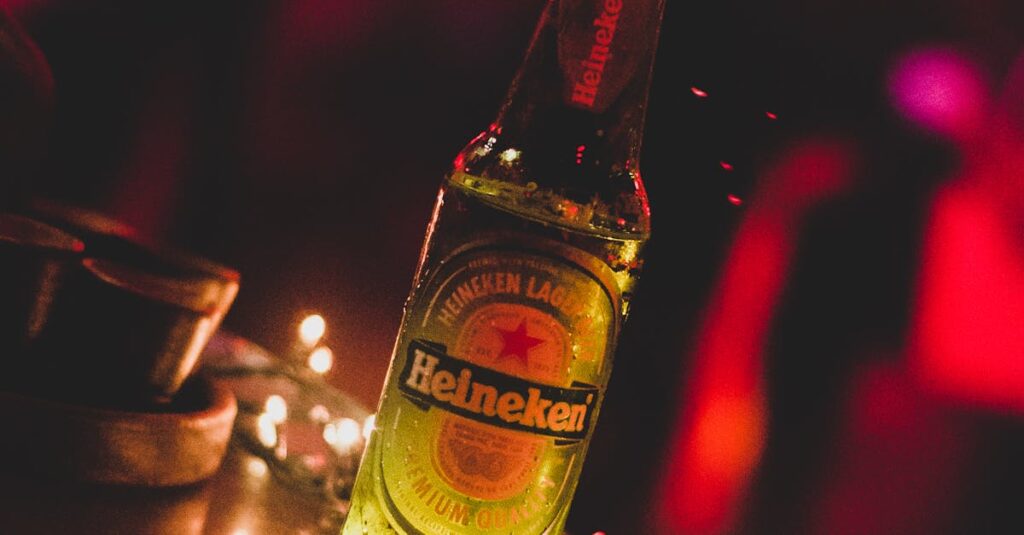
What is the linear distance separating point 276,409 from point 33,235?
0.32 metres

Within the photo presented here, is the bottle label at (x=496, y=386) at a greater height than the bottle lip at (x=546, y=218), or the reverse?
the bottle lip at (x=546, y=218)

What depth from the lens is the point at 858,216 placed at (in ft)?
3.25

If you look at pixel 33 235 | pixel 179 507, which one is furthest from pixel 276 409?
pixel 33 235

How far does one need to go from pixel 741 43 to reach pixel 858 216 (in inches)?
10.5

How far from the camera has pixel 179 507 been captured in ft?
2.28

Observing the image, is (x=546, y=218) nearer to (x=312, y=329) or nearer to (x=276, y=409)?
(x=276, y=409)

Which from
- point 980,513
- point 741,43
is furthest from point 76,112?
point 980,513

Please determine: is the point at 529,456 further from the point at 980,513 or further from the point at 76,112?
the point at 76,112

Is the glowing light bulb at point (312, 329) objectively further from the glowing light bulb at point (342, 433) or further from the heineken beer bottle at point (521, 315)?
the heineken beer bottle at point (521, 315)

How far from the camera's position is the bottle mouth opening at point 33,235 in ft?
2.02

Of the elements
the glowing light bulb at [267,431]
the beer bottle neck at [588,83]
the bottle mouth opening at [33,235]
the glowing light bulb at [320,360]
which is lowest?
the glowing light bulb at [267,431]

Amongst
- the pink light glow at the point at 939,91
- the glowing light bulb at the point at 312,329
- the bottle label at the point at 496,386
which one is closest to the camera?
the bottle label at the point at 496,386

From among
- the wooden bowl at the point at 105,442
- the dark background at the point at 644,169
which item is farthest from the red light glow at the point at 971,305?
the wooden bowl at the point at 105,442

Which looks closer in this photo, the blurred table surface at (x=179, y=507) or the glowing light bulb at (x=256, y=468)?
the blurred table surface at (x=179, y=507)
